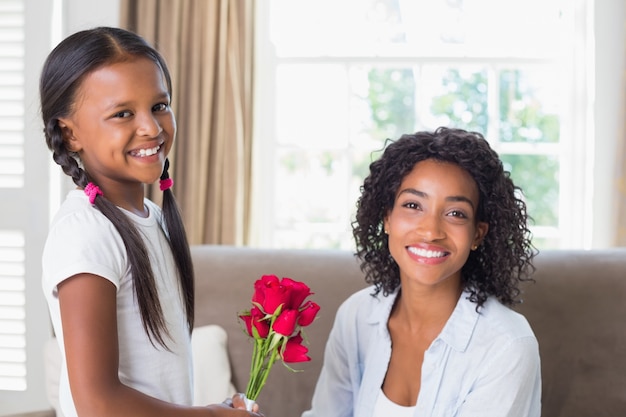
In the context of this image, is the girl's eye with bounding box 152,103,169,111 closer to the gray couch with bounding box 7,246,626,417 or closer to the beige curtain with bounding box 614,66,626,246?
the gray couch with bounding box 7,246,626,417

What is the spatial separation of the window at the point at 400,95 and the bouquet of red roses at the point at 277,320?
2.27m

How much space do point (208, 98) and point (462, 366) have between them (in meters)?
2.01

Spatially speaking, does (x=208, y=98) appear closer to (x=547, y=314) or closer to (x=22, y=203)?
(x=22, y=203)

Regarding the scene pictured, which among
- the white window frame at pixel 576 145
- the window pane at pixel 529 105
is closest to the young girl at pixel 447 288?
the white window frame at pixel 576 145

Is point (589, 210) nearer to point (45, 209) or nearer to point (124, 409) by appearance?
point (45, 209)

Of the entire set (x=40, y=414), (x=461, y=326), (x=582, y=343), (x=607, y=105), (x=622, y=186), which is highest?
(x=607, y=105)

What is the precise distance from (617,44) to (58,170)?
8.41 ft

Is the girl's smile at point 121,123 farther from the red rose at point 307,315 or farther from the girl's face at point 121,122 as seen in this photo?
the red rose at point 307,315

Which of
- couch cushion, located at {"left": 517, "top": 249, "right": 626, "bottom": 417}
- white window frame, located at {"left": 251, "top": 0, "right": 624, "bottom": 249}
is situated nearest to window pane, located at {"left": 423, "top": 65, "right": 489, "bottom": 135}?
white window frame, located at {"left": 251, "top": 0, "right": 624, "bottom": 249}

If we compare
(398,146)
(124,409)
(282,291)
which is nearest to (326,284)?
(398,146)

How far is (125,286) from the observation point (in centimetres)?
134

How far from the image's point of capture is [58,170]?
3551 mm

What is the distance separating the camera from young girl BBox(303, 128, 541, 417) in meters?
1.82

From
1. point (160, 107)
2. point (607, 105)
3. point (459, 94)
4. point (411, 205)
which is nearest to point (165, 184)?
point (160, 107)
